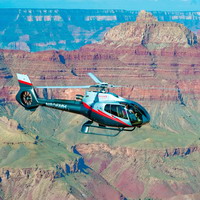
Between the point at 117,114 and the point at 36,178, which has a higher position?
the point at 117,114

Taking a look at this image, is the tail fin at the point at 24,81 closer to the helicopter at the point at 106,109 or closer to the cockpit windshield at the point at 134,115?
the helicopter at the point at 106,109

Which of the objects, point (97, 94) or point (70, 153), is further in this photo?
point (70, 153)

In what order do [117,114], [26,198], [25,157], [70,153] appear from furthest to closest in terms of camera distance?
[70,153] < [25,157] < [26,198] < [117,114]

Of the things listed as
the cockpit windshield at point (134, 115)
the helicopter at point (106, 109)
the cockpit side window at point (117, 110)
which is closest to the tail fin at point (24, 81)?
the helicopter at point (106, 109)

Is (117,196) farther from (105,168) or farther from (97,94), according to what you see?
(97,94)

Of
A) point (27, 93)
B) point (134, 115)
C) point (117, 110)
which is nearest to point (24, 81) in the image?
point (27, 93)

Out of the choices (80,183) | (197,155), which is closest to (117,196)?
(80,183)
